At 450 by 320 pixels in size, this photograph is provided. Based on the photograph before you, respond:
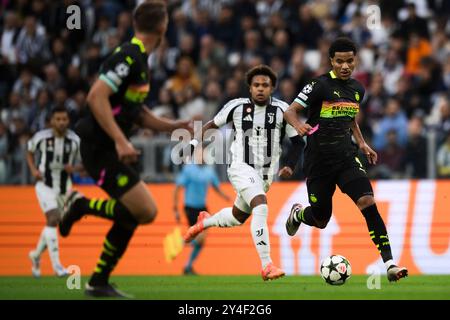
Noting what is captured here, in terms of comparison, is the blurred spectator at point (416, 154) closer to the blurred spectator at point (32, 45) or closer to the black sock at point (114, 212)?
the blurred spectator at point (32, 45)

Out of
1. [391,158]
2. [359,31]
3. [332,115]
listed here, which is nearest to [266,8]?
[359,31]

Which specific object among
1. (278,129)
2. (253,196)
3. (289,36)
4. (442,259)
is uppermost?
(289,36)

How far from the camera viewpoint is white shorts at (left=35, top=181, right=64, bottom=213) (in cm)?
1641

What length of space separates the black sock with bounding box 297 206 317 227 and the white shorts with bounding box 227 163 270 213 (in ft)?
1.90

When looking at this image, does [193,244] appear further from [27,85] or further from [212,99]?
[27,85]

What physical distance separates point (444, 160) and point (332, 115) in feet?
20.7

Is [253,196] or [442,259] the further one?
[442,259]

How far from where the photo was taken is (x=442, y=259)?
17.5 metres

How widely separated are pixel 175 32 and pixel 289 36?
2603 millimetres

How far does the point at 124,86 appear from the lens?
9633mm

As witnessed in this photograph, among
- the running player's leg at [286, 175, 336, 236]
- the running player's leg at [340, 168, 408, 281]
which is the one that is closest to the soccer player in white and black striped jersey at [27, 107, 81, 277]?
the running player's leg at [286, 175, 336, 236]
